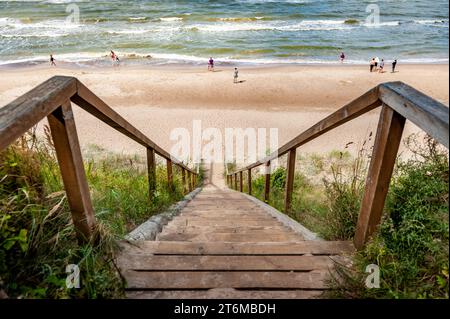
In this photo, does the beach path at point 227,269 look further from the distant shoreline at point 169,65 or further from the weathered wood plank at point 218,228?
the distant shoreline at point 169,65

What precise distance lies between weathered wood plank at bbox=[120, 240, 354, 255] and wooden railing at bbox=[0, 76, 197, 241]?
1.51 feet

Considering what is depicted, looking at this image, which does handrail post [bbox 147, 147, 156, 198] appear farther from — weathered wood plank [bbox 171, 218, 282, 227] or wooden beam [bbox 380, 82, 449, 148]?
wooden beam [bbox 380, 82, 449, 148]

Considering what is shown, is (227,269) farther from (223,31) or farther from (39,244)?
(223,31)

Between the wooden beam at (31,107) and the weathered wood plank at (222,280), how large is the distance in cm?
104

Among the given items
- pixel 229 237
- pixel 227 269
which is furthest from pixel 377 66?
pixel 227 269

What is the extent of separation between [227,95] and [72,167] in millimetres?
18831

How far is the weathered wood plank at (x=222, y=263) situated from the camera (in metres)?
2.33

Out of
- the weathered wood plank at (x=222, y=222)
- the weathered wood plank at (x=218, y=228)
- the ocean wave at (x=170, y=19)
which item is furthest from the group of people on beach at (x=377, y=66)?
the weathered wood plank at (x=218, y=228)

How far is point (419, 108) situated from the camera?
1695 mm

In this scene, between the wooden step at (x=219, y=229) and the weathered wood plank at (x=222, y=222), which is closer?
the wooden step at (x=219, y=229)

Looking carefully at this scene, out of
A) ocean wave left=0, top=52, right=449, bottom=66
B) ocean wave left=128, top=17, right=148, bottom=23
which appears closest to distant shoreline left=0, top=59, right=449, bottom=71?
ocean wave left=0, top=52, right=449, bottom=66

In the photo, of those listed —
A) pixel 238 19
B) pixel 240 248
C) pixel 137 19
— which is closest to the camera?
pixel 240 248

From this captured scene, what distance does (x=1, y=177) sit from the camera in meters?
2.11

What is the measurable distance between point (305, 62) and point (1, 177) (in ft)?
81.1
